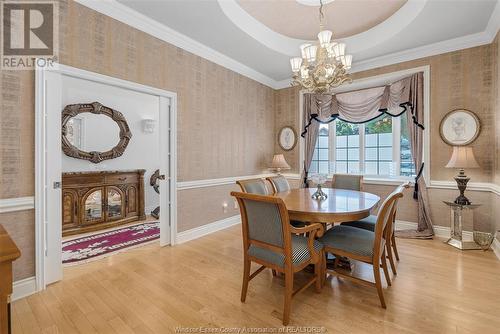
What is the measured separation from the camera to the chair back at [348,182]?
3330 mm

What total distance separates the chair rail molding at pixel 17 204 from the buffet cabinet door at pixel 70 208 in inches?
70.5

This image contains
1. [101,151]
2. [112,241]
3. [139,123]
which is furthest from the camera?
[139,123]

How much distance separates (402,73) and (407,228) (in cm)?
249

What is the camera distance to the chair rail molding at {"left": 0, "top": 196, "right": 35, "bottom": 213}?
1.93m

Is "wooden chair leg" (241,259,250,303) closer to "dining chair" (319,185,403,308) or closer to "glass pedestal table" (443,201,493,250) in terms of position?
"dining chair" (319,185,403,308)

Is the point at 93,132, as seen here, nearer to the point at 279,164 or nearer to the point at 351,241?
the point at 279,164

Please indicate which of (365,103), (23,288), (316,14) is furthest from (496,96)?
(23,288)

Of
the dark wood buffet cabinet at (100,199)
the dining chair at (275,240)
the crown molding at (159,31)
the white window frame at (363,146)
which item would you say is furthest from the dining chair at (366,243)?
the dark wood buffet cabinet at (100,199)

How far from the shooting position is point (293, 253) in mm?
1729

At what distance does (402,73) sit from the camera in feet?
12.2

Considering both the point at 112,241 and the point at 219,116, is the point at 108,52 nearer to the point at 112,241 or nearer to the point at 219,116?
the point at 219,116

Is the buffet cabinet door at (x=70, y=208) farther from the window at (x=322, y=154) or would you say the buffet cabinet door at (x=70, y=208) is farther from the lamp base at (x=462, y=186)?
the lamp base at (x=462, y=186)

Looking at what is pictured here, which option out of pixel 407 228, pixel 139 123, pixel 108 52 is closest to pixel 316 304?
pixel 407 228

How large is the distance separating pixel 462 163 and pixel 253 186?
2.72m
